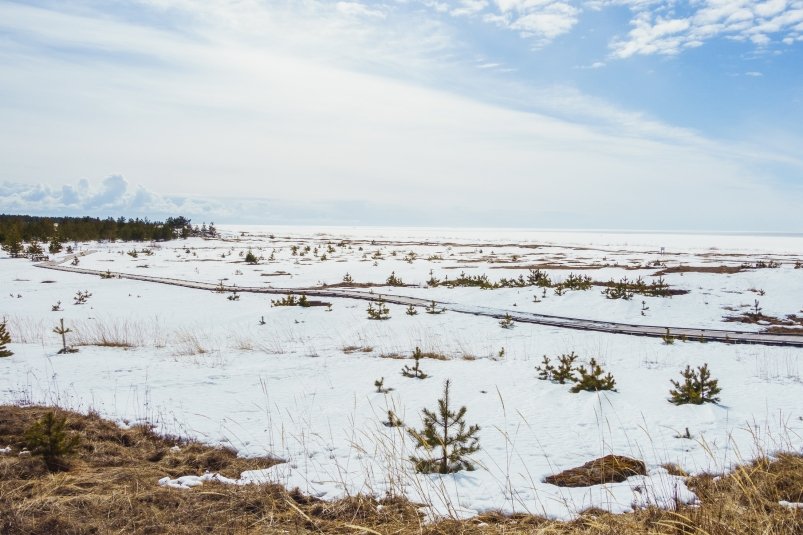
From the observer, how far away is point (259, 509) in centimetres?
414

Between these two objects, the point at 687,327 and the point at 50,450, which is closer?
the point at 50,450

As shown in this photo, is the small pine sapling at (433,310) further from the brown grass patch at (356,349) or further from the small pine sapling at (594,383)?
the small pine sapling at (594,383)

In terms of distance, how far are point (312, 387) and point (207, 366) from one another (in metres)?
3.23

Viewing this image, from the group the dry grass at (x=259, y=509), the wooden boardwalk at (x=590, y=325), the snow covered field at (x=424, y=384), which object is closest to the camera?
the dry grass at (x=259, y=509)

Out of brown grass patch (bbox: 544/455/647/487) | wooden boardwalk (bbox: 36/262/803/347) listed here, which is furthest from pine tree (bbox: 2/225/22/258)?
brown grass patch (bbox: 544/455/647/487)

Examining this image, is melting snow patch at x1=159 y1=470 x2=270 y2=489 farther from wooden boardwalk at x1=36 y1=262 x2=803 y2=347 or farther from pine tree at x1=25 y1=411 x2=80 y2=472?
wooden boardwalk at x1=36 y1=262 x2=803 y2=347

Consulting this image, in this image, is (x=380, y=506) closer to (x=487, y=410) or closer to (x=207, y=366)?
(x=487, y=410)

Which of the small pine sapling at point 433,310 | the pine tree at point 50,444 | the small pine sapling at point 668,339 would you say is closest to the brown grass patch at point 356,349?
the small pine sapling at point 433,310

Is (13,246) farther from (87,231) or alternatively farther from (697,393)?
(697,393)

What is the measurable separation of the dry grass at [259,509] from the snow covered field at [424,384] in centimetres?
25

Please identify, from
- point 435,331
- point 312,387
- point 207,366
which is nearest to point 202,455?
point 312,387

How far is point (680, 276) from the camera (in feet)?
81.9

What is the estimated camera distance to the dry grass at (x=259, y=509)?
325cm

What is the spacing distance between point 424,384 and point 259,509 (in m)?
5.61
